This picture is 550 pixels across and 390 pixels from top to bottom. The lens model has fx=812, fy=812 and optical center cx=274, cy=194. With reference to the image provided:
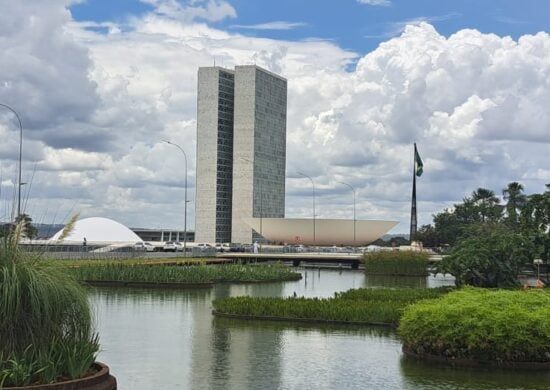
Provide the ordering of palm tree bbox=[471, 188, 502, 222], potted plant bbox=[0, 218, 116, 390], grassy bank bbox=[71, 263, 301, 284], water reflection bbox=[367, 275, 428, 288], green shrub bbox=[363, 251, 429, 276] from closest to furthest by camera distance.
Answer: potted plant bbox=[0, 218, 116, 390] → grassy bank bbox=[71, 263, 301, 284] → water reflection bbox=[367, 275, 428, 288] → green shrub bbox=[363, 251, 429, 276] → palm tree bbox=[471, 188, 502, 222]

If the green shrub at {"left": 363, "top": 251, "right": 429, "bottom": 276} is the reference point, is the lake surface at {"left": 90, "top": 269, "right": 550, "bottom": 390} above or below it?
below

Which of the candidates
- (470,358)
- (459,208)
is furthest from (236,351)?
(459,208)

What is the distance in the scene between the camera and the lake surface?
17.7 metres

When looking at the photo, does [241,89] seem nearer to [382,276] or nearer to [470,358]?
[382,276]

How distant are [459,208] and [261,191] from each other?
4544cm

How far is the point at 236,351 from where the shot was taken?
70.3 feet

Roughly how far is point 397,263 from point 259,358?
45515 mm

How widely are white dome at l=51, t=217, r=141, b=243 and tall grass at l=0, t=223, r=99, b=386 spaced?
369 ft

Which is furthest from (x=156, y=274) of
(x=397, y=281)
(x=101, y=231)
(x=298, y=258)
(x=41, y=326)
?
(x=101, y=231)

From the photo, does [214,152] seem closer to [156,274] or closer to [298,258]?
[298,258]

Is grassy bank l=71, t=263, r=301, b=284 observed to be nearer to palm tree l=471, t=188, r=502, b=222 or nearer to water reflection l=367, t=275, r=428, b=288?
water reflection l=367, t=275, r=428, b=288

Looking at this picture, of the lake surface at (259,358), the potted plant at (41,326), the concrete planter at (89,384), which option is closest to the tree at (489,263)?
the lake surface at (259,358)

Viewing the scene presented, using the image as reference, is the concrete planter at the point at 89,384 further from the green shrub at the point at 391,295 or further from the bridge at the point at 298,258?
the bridge at the point at 298,258

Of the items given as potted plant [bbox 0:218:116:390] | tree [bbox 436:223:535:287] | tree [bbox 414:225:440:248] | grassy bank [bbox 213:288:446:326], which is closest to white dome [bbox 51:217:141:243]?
tree [bbox 414:225:440:248]
